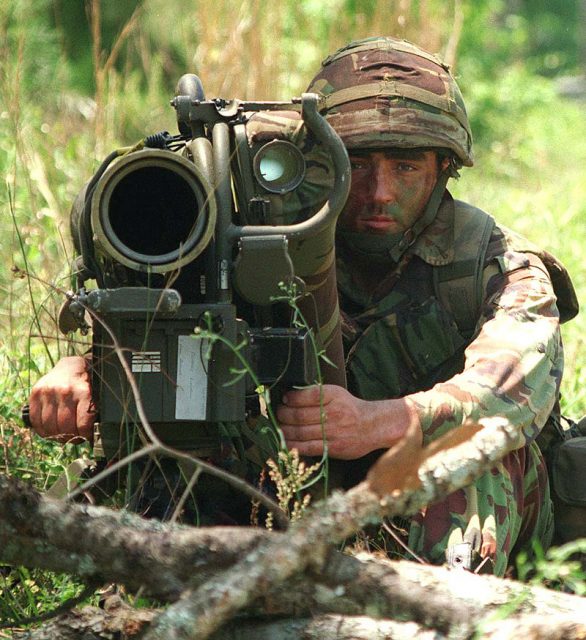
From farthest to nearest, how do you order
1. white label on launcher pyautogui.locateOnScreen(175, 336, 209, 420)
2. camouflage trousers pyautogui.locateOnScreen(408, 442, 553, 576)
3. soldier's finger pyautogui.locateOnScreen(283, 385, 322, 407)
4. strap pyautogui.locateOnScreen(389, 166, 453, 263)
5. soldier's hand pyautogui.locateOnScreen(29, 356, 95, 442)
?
strap pyautogui.locateOnScreen(389, 166, 453, 263) < camouflage trousers pyautogui.locateOnScreen(408, 442, 553, 576) < soldier's hand pyautogui.locateOnScreen(29, 356, 95, 442) < soldier's finger pyautogui.locateOnScreen(283, 385, 322, 407) < white label on launcher pyautogui.locateOnScreen(175, 336, 209, 420)

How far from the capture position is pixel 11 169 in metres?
5.32

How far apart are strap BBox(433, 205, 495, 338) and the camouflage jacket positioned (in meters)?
0.02

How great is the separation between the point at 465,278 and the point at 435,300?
0.38ft

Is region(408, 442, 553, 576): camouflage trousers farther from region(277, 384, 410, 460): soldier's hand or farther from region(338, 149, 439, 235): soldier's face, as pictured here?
region(338, 149, 439, 235): soldier's face

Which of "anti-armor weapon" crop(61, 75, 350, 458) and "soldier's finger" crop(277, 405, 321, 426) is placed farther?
"soldier's finger" crop(277, 405, 321, 426)

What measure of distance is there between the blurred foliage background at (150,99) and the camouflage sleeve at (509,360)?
1.16m

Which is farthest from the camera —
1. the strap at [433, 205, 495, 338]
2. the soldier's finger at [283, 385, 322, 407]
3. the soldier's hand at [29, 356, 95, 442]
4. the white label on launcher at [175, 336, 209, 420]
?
the strap at [433, 205, 495, 338]

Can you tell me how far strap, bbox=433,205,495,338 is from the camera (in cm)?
371

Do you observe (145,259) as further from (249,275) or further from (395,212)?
(395,212)

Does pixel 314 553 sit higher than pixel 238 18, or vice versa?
pixel 238 18

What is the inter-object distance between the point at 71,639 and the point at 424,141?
1993 millimetres

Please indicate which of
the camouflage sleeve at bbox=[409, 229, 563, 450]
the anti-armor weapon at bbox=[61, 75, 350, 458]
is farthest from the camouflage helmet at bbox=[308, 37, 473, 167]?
the anti-armor weapon at bbox=[61, 75, 350, 458]

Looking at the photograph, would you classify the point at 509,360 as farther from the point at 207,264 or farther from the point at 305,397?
the point at 207,264

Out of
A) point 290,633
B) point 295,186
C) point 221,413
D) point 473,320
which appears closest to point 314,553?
point 290,633
